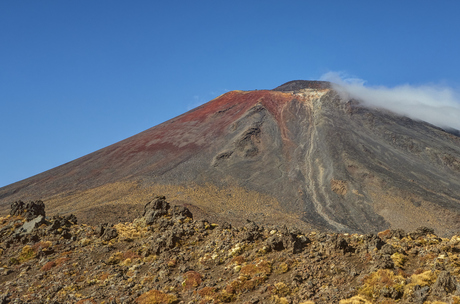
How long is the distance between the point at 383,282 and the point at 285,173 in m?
62.8

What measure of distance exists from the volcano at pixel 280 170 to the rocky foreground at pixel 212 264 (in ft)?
88.5

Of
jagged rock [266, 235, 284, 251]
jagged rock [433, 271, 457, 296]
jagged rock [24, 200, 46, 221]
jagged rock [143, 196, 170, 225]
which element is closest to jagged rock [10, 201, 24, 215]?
jagged rock [24, 200, 46, 221]

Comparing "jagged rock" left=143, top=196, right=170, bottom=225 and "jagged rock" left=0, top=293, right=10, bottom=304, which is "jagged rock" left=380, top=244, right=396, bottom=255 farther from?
"jagged rock" left=0, top=293, right=10, bottom=304

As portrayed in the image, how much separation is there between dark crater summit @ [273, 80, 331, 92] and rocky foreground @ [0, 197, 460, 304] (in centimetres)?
10706

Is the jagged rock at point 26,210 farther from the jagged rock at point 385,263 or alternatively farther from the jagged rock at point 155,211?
the jagged rock at point 385,263

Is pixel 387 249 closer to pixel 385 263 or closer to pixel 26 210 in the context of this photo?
pixel 385 263

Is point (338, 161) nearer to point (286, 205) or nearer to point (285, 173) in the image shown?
point (285, 173)

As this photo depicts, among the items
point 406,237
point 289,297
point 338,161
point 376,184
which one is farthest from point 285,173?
point 289,297

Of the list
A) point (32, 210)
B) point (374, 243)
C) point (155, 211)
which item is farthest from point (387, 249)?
point (32, 210)

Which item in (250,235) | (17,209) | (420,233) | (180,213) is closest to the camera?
(250,235)

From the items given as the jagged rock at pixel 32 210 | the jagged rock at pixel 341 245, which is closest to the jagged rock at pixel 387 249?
the jagged rock at pixel 341 245

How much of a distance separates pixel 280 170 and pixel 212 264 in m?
60.5

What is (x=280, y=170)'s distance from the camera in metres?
75.4

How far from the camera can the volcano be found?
58.6 meters
